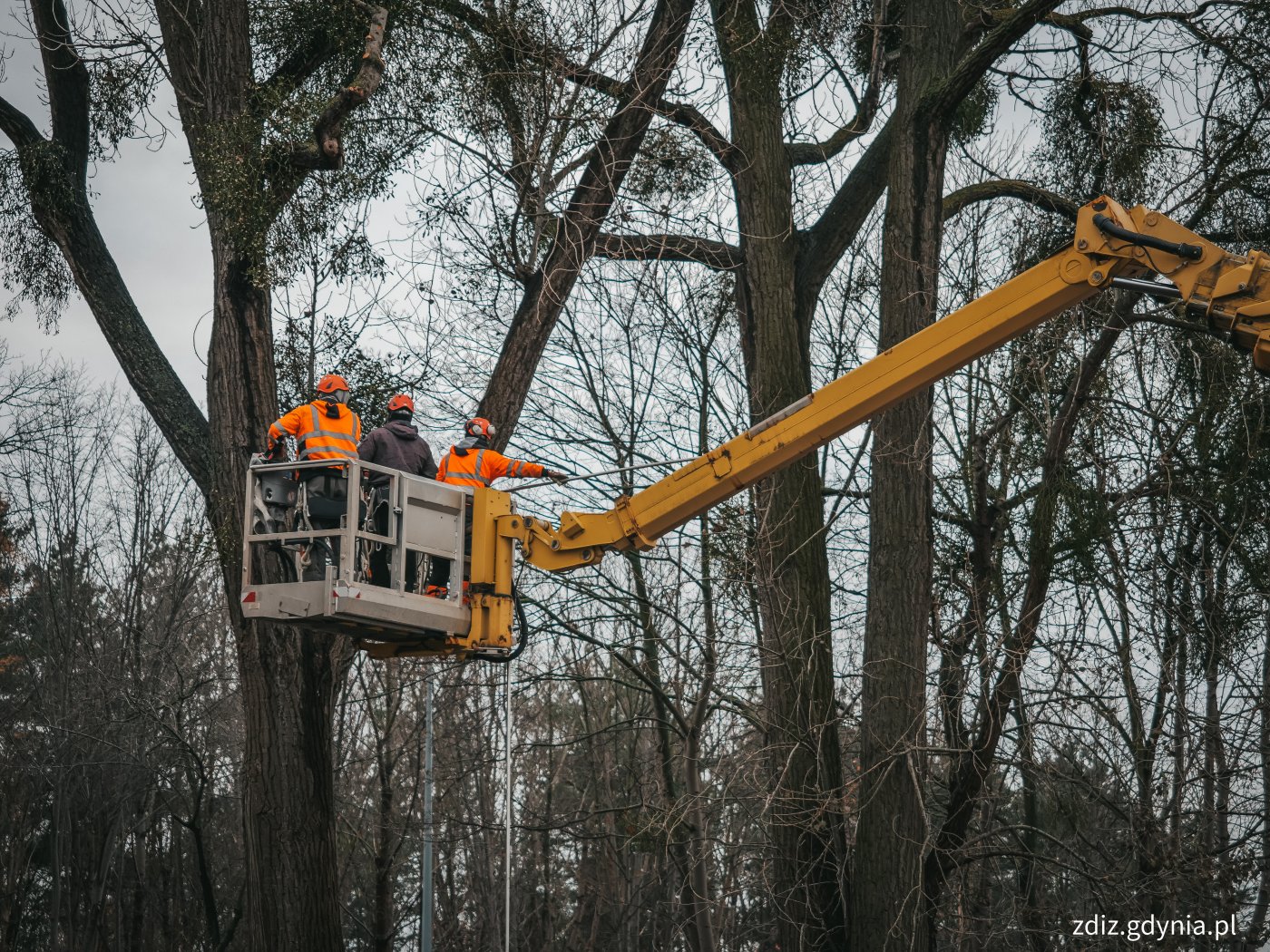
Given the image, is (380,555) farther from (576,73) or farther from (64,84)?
(64,84)

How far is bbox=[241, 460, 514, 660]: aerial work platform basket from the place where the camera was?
785 cm

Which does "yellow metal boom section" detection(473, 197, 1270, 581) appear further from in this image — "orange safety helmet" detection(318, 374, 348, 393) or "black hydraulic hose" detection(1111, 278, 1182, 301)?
"orange safety helmet" detection(318, 374, 348, 393)

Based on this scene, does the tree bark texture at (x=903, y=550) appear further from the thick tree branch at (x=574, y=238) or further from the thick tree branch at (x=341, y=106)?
the thick tree branch at (x=341, y=106)

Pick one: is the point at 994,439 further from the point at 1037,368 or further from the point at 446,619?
the point at 446,619

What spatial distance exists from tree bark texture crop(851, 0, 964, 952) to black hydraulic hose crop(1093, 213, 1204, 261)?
387 centimetres

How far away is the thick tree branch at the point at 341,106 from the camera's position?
1045 centimetres

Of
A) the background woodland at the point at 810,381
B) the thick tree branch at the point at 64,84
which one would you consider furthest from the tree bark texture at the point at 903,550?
the thick tree branch at the point at 64,84

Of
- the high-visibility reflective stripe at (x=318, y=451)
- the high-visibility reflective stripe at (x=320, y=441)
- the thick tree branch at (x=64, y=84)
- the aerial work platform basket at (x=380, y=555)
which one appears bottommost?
the aerial work platform basket at (x=380, y=555)

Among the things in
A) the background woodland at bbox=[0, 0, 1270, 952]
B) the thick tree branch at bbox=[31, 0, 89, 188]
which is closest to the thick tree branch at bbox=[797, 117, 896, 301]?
the background woodland at bbox=[0, 0, 1270, 952]

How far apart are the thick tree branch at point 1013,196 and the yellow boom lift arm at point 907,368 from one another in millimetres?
4631

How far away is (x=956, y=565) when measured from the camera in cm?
1377

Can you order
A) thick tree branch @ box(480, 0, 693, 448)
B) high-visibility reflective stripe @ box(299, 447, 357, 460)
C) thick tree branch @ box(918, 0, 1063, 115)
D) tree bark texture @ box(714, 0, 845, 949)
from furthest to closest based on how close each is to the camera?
tree bark texture @ box(714, 0, 845, 949) → thick tree branch @ box(480, 0, 693, 448) → thick tree branch @ box(918, 0, 1063, 115) → high-visibility reflective stripe @ box(299, 447, 357, 460)

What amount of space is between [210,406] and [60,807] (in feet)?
72.2

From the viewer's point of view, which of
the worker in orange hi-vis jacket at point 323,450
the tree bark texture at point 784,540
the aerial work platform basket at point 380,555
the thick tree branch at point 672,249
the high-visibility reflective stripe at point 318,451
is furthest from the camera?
the thick tree branch at point 672,249
